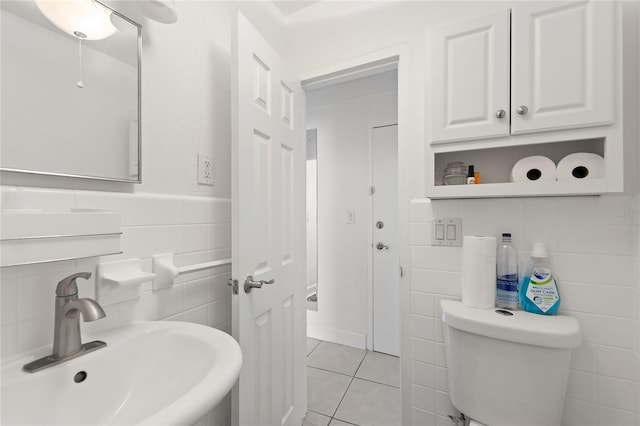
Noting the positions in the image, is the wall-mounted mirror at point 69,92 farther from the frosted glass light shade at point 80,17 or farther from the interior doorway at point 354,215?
the interior doorway at point 354,215

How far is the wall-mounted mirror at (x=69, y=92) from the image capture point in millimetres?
668

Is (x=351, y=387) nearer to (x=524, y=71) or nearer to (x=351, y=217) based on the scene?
(x=351, y=217)

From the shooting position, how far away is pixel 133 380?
73 cm

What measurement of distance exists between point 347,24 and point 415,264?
1298 mm

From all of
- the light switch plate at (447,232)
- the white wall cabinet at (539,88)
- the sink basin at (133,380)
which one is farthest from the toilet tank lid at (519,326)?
the sink basin at (133,380)

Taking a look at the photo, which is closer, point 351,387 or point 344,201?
point 351,387

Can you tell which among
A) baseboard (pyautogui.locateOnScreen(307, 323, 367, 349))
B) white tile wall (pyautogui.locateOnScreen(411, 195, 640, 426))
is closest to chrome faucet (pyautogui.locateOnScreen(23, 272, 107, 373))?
white tile wall (pyautogui.locateOnScreen(411, 195, 640, 426))

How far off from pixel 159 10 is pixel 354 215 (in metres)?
1.95

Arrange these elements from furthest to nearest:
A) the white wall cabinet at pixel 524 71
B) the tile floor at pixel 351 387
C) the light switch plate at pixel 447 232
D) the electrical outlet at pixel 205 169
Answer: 1. the tile floor at pixel 351 387
2. the light switch plate at pixel 447 232
3. the electrical outlet at pixel 205 169
4. the white wall cabinet at pixel 524 71

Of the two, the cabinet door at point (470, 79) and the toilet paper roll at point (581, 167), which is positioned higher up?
the cabinet door at point (470, 79)

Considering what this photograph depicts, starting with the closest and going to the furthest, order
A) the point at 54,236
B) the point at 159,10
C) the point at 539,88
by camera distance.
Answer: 1. the point at 54,236
2. the point at 159,10
3. the point at 539,88

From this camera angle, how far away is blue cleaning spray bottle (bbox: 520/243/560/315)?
3.51 feet

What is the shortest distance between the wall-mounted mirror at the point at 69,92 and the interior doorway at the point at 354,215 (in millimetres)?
1808

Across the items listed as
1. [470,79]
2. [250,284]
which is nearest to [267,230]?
[250,284]
